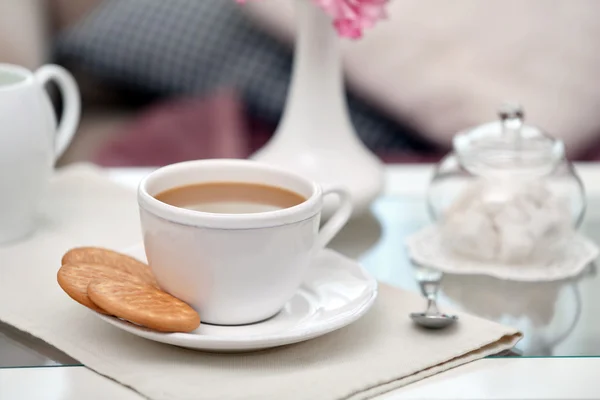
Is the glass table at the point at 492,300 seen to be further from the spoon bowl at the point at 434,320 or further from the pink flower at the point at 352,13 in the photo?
the pink flower at the point at 352,13

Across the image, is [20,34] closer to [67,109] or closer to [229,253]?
[67,109]

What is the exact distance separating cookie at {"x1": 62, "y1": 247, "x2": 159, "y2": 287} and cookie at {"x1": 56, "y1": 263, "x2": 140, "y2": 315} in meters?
0.01

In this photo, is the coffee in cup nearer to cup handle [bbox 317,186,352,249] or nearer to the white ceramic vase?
cup handle [bbox 317,186,352,249]

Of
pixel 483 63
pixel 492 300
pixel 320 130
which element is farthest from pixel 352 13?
pixel 483 63

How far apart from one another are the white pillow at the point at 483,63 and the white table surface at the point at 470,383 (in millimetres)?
810

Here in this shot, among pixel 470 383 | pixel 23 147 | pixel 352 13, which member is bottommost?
pixel 470 383

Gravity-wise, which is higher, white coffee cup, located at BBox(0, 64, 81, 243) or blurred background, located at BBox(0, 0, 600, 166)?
blurred background, located at BBox(0, 0, 600, 166)

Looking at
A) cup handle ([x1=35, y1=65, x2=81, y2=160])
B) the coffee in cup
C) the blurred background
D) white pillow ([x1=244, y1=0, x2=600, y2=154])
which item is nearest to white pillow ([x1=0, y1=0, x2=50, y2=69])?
the blurred background

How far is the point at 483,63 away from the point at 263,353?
914 mm

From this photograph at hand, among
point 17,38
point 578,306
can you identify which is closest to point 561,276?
point 578,306

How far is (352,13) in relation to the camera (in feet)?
2.21

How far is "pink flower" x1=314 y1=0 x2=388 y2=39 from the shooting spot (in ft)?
2.20

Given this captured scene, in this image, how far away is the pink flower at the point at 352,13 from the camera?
26.5 inches

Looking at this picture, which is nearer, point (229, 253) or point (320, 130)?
point (229, 253)
